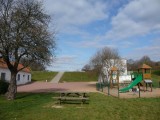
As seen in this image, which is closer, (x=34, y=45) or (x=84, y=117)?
(x=84, y=117)

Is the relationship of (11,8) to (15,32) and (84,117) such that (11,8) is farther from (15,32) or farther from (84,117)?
(84,117)

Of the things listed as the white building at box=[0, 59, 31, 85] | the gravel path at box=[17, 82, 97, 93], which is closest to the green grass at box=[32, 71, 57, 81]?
the white building at box=[0, 59, 31, 85]

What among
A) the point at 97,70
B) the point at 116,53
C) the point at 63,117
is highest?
the point at 116,53

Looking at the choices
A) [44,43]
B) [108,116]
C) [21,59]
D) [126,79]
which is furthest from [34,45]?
[126,79]

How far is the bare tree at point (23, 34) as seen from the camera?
56.0 ft

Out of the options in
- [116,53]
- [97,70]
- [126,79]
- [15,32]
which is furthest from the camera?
[126,79]

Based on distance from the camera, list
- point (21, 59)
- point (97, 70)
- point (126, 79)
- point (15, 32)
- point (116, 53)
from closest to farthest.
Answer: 1. point (15, 32)
2. point (21, 59)
3. point (97, 70)
4. point (116, 53)
5. point (126, 79)

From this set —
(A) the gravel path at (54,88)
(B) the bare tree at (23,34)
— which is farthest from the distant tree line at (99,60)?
(B) the bare tree at (23,34)

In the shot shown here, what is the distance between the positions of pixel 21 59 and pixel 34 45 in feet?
7.04

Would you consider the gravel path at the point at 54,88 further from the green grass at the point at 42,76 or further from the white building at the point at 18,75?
the green grass at the point at 42,76

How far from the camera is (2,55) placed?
57.9ft

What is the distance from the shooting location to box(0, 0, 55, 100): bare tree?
56.0ft

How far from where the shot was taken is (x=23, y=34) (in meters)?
17.4

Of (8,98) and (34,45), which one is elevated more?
(34,45)
